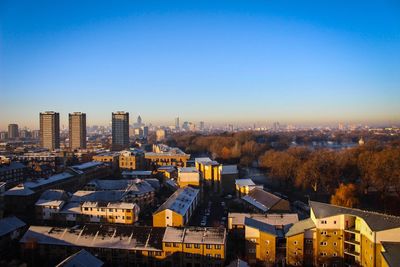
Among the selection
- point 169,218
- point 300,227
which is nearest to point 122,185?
point 169,218

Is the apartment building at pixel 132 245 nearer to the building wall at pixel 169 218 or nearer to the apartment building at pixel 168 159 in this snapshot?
the building wall at pixel 169 218

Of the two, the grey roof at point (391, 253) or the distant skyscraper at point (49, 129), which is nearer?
the grey roof at point (391, 253)

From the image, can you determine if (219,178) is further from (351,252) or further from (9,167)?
(9,167)

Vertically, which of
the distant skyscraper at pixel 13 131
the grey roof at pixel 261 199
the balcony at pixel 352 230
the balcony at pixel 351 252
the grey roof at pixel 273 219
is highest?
the distant skyscraper at pixel 13 131

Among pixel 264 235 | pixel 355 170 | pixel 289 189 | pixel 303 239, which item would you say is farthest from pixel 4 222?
pixel 355 170

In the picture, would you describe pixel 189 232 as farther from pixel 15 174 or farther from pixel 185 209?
pixel 15 174

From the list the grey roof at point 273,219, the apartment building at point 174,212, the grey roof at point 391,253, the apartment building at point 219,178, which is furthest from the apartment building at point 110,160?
the grey roof at point 391,253
